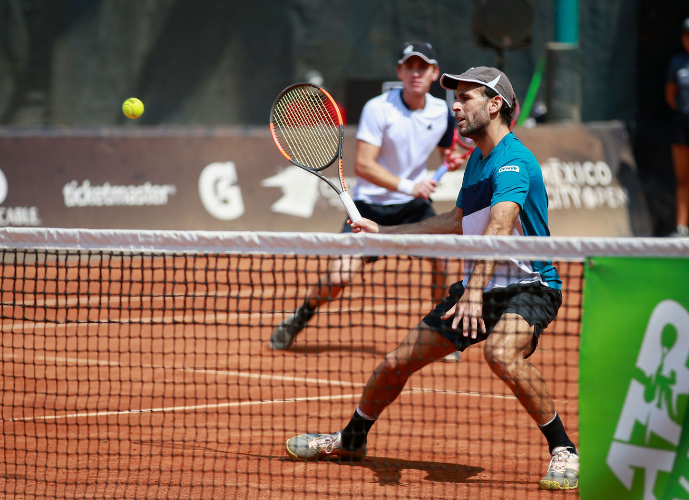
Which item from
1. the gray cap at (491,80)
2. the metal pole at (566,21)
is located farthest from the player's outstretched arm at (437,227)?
the metal pole at (566,21)

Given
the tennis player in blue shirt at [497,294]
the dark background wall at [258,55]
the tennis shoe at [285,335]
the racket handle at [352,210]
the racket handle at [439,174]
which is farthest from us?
the dark background wall at [258,55]

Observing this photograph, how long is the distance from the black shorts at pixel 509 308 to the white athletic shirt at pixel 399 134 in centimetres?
211

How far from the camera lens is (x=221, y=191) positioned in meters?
9.06

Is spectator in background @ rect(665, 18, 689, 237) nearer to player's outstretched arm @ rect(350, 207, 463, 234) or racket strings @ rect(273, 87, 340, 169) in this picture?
racket strings @ rect(273, 87, 340, 169)

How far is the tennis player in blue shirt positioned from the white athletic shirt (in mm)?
1844

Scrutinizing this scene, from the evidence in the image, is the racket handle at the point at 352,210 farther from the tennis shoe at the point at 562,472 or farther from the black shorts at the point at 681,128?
the black shorts at the point at 681,128

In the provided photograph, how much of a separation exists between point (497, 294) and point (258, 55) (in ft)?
31.8

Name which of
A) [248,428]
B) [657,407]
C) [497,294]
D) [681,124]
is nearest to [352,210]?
[497,294]

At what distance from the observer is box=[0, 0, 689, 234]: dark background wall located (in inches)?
472

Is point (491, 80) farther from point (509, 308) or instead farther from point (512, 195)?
point (509, 308)

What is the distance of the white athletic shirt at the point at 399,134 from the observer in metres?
5.59

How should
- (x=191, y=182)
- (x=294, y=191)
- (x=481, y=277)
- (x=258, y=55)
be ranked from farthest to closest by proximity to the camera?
(x=258, y=55), (x=294, y=191), (x=191, y=182), (x=481, y=277)

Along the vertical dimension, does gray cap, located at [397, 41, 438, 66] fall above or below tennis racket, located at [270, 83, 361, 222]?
above

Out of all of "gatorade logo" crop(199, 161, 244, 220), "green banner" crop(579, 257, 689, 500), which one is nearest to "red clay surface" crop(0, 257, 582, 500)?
"green banner" crop(579, 257, 689, 500)
